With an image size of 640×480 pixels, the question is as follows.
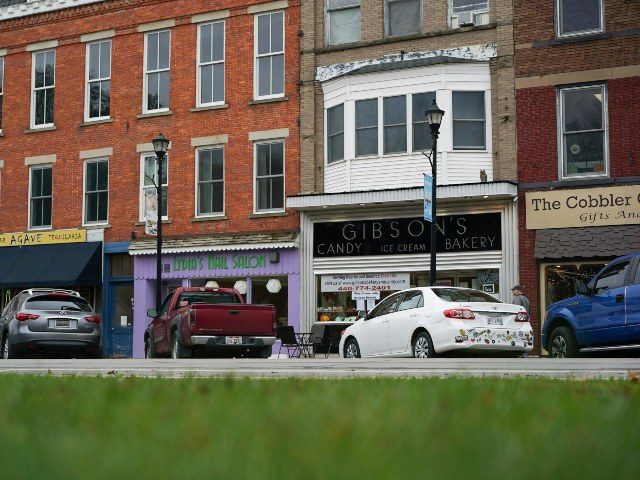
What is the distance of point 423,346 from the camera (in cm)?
1781

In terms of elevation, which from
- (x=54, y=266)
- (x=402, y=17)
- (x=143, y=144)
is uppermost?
(x=402, y=17)

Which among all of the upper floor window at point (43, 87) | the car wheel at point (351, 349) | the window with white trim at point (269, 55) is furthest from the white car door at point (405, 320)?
the upper floor window at point (43, 87)

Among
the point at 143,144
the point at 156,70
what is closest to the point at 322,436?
the point at 143,144

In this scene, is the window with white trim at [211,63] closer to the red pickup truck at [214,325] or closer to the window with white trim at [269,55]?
the window with white trim at [269,55]

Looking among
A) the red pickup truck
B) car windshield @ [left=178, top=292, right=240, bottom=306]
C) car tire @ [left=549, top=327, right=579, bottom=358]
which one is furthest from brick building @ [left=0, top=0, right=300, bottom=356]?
car tire @ [left=549, top=327, right=579, bottom=358]

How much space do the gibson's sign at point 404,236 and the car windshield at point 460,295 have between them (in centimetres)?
817

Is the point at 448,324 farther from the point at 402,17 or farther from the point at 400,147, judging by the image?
the point at 402,17

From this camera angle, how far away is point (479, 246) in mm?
26625

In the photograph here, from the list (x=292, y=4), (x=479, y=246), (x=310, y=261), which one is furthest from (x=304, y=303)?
(x=292, y=4)

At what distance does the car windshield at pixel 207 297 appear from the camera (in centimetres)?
2191

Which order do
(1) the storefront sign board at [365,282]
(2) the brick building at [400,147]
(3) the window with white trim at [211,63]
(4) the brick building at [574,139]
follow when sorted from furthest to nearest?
(3) the window with white trim at [211,63]
(1) the storefront sign board at [365,282]
(2) the brick building at [400,147]
(4) the brick building at [574,139]

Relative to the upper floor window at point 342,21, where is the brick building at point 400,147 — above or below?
below

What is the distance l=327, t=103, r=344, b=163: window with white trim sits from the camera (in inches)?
1134

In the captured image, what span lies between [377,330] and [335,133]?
1084 centimetres
